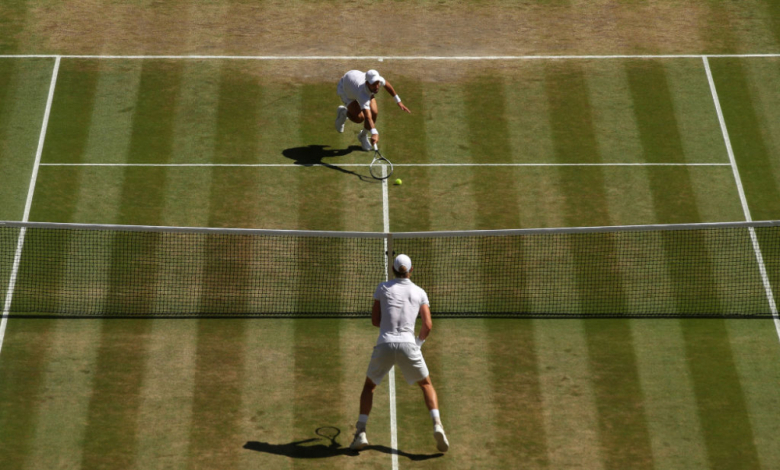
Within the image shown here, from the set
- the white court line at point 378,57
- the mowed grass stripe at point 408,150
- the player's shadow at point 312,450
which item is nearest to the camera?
the player's shadow at point 312,450

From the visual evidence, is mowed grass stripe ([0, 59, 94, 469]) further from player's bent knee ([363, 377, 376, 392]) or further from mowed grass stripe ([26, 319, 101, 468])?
player's bent knee ([363, 377, 376, 392])

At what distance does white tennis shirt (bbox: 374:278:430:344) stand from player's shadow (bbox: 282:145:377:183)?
6973 mm

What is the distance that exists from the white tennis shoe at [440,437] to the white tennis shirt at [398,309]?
3.60 feet

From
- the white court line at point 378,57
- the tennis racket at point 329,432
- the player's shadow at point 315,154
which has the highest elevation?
the white court line at point 378,57

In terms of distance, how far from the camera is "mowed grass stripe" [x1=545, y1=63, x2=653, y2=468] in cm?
1756

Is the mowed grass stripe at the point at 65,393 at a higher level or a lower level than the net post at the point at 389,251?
lower

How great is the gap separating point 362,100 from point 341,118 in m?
1.03

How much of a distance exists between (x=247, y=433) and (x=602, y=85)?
1156cm

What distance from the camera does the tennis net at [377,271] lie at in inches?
792

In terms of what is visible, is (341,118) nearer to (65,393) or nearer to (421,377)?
(65,393)

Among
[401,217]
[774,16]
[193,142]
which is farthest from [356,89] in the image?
[774,16]

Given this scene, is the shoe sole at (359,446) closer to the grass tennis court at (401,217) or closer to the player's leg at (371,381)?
the player's leg at (371,381)

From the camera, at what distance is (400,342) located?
1662 cm

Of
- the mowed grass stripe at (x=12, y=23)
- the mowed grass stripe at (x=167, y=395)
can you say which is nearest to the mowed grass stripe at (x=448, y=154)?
the mowed grass stripe at (x=167, y=395)
